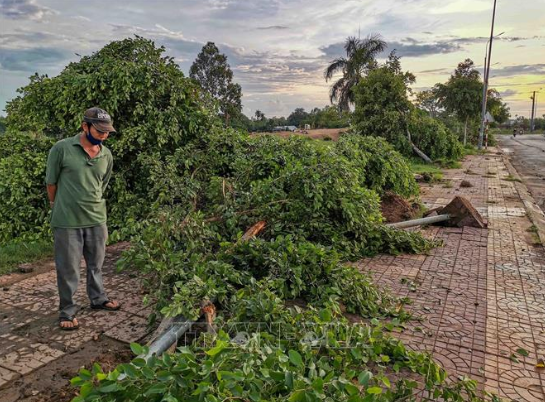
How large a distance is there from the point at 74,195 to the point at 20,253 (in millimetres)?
2354

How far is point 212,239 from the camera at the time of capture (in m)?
4.61

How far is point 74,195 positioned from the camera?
11.5 feet

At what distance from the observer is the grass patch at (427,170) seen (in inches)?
512

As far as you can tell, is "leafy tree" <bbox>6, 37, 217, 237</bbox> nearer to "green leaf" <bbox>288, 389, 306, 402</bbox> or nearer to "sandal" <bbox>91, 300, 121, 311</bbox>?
"sandal" <bbox>91, 300, 121, 311</bbox>

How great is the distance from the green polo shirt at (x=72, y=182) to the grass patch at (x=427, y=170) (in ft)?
33.0

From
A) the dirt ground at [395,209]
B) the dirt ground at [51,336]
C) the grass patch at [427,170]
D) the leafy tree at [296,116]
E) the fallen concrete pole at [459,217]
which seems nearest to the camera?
the dirt ground at [51,336]

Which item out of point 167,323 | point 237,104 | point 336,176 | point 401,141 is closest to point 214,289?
point 167,323

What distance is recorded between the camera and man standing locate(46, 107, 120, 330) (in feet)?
11.3

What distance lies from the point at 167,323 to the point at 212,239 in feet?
5.03

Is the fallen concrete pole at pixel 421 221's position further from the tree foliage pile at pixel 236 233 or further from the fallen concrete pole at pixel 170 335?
the fallen concrete pole at pixel 170 335

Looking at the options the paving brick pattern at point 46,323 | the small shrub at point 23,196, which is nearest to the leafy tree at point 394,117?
the small shrub at point 23,196

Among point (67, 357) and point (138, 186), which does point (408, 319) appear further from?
point (138, 186)

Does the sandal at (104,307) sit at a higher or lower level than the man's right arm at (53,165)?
lower

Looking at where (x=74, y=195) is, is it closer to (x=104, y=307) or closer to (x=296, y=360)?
(x=104, y=307)
